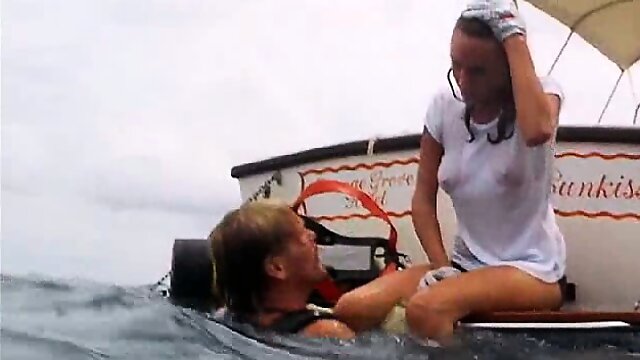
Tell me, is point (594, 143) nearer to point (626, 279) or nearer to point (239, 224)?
point (626, 279)

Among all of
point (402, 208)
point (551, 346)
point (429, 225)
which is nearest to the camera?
point (551, 346)

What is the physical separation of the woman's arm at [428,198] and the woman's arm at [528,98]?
345mm

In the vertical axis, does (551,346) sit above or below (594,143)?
below

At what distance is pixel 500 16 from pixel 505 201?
0.38 meters

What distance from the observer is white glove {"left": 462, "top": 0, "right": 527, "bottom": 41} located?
227cm

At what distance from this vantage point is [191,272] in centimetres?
320

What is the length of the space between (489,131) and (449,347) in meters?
0.51

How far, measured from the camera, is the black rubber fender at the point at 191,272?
3.18 metres

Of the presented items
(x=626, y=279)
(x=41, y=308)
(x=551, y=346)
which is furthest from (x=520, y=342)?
(x=41, y=308)

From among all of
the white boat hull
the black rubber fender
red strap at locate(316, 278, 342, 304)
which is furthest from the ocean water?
the white boat hull

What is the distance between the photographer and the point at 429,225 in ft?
8.40

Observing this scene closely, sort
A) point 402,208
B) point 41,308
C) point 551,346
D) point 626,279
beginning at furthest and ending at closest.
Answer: point 402,208
point 626,279
point 41,308
point 551,346

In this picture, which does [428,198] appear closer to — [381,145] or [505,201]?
[505,201]

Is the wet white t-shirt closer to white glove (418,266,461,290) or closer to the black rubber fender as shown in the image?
white glove (418,266,461,290)
